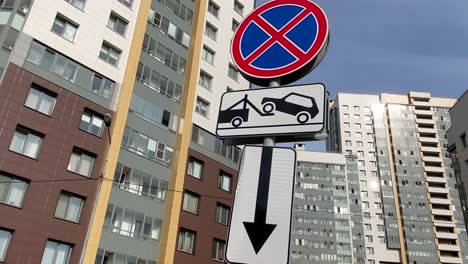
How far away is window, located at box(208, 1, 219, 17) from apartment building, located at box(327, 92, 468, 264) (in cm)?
6822

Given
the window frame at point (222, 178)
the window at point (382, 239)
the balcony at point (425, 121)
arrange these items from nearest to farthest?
the window frame at point (222, 178)
the window at point (382, 239)
the balcony at point (425, 121)

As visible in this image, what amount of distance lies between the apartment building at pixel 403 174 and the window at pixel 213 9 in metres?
68.2

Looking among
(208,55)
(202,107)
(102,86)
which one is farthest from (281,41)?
(208,55)

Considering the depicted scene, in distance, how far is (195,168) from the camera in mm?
33500

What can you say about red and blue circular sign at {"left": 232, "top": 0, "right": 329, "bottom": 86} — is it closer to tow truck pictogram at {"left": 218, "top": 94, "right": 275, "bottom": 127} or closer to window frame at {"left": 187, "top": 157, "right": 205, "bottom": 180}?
tow truck pictogram at {"left": 218, "top": 94, "right": 275, "bottom": 127}

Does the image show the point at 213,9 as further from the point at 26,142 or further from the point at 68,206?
the point at 68,206

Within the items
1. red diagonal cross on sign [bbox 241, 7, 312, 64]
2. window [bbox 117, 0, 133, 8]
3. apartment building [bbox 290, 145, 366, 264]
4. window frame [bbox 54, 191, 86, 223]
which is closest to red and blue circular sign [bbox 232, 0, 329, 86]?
red diagonal cross on sign [bbox 241, 7, 312, 64]

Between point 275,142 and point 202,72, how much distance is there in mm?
34512

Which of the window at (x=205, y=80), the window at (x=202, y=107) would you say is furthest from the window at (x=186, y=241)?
the window at (x=205, y=80)

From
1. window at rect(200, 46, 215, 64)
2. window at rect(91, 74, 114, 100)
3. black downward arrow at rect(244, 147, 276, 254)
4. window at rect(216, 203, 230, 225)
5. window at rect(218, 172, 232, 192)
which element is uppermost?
window at rect(200, 46, 215, 64)

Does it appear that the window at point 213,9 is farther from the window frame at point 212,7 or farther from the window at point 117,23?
the window at point 117,23

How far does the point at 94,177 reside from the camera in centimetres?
2684

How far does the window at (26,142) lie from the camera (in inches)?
944

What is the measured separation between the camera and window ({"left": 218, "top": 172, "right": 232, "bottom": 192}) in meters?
35.1
